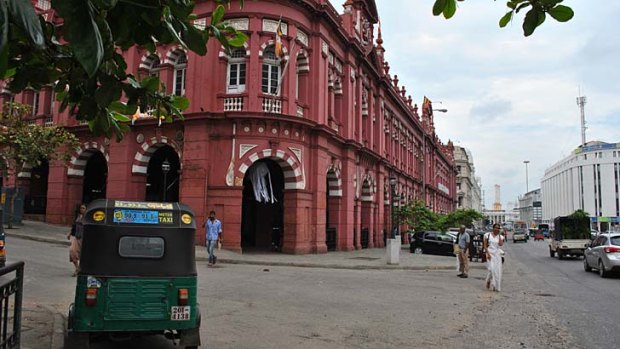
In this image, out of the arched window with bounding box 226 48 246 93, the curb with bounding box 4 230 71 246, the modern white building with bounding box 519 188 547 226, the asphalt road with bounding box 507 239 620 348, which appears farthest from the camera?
the modern white building with bounding box 519 188 547 226

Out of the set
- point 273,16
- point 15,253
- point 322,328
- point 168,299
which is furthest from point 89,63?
point 273,16

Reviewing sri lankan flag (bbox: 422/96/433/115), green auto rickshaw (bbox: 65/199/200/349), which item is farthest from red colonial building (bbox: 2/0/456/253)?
sri lankan flag (bbox: 422/96/433/115)

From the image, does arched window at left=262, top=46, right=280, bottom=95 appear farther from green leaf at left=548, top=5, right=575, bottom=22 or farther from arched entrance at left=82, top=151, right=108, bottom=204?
green leaf at left=548, top=5, right=575, bottom=22

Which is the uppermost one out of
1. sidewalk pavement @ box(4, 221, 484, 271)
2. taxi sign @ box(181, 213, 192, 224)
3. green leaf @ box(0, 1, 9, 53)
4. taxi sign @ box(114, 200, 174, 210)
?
green leaf @ box(0, 1, 9, 53)

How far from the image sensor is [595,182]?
105 m

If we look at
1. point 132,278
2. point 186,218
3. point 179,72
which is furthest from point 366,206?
point 132,278

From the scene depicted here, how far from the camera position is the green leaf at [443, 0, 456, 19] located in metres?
3.21

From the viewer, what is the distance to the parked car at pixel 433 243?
30500 mm

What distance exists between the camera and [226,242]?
885 inches

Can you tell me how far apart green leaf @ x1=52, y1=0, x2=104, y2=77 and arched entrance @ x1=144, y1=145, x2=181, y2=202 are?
83.4ft

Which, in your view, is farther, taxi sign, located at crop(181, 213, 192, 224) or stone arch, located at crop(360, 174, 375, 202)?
stone arch, located at crop(360, 174, 375, 202)

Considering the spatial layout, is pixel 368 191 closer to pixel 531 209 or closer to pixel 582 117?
pixel 582 117

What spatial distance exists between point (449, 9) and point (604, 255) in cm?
1813

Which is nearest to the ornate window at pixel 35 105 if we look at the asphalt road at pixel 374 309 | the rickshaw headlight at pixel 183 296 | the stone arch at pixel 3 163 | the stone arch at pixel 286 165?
the stone arch at pixel 3 163
